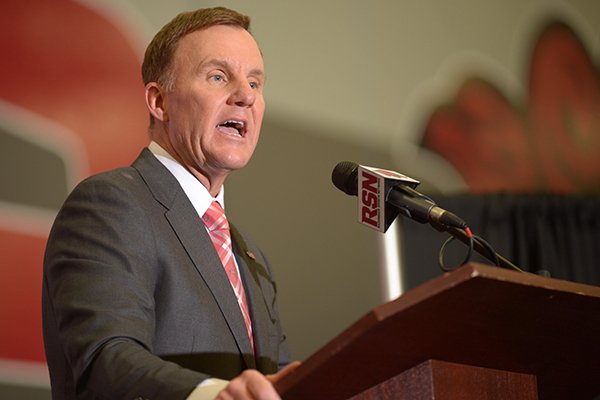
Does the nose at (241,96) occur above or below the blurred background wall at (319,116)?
above

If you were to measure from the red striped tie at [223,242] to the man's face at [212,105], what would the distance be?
0.10 m

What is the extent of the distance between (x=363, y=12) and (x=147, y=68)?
225 cm

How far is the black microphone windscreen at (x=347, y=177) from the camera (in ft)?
6.63

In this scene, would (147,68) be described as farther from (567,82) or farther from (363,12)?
(567,82)

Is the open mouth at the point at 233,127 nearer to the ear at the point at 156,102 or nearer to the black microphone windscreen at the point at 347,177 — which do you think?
the ear at the point at 156,102

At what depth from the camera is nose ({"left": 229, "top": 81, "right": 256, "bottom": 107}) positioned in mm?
2316

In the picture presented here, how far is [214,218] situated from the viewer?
2.25 meters

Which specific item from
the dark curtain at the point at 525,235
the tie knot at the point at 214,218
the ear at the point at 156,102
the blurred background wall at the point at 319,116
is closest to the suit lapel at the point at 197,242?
the tie knot at the point at 214,218

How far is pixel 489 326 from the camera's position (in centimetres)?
143

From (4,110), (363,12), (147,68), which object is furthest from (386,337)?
(363,12)

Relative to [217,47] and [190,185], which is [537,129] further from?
[190,185]

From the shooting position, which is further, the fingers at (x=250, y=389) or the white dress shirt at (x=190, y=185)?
the white dress shirt at (x=190, y=185)

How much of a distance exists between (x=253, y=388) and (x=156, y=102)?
1.23m

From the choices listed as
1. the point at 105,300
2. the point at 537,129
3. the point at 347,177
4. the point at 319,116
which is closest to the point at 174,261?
the point at 105,300
